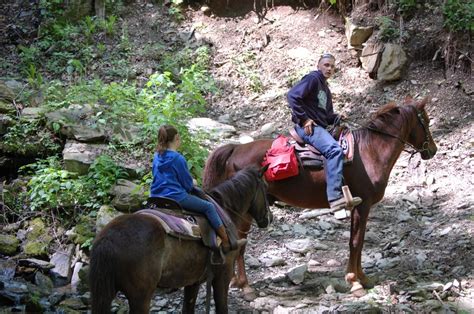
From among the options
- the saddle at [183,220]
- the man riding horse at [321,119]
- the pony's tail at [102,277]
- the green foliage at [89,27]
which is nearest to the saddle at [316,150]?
the man riding horse at [321,119]

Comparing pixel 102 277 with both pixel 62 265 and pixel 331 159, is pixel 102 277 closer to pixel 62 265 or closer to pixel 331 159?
pixel 331 159

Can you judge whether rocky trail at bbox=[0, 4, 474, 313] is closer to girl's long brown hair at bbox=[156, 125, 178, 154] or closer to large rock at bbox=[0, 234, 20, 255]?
large rock at bbox=[0, 234, 20, 255]

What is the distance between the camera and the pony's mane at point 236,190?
5668 millimetres

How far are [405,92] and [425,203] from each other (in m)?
3.64

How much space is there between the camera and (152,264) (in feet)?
15.2

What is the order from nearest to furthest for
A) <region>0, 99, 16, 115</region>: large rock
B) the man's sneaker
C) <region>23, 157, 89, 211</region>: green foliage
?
the man's sneaker, <region>23, 157, 89, 211</region>: green foliage, <region>0, 99, 16, 115</region>: large rock

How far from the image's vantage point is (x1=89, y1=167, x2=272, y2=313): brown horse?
444 centimetres

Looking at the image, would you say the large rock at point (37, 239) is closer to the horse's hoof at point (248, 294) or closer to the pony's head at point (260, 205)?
the horse's hoof at point (248, 294)

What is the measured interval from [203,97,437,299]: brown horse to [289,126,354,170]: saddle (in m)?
0.11

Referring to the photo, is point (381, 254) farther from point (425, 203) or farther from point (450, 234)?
point (425, 203)

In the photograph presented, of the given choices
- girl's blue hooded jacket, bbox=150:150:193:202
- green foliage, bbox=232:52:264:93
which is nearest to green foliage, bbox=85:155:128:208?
girl's blue hooded jacket, bbox=150:150:193:202

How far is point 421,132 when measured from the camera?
7168mm

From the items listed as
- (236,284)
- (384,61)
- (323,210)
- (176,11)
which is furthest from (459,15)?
(236,284)

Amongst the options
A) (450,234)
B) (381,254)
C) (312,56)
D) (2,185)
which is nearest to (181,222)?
(381,254)
